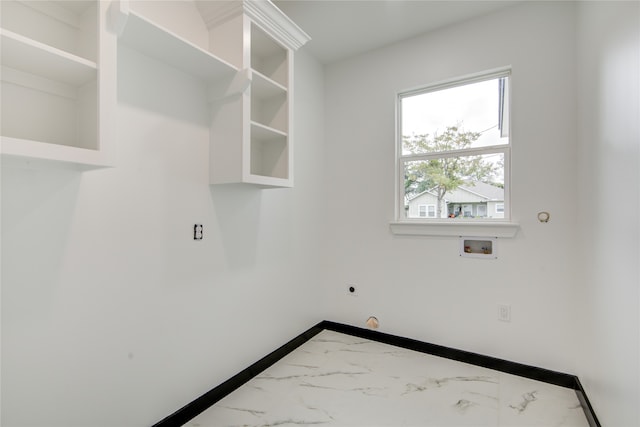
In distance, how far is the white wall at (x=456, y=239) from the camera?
2.02 m

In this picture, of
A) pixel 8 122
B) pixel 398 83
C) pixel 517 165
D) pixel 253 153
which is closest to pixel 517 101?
pixel 517 165

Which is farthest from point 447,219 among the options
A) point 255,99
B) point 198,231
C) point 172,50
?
point 172,50

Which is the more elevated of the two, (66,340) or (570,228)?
(570,228)

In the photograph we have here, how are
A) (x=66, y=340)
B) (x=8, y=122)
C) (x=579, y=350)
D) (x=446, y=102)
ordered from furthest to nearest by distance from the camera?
(x=446, y=102)
(x=579, y=350)
(x=66, y=340)
(x=8, y=122)

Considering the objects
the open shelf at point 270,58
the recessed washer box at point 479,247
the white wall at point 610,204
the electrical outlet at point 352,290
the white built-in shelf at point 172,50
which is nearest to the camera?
the white wall at point 610,204

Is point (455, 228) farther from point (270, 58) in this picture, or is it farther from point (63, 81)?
point (63, 81)

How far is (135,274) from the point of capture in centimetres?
146

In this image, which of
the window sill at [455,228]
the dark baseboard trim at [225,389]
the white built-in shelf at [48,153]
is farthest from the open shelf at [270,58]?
the dark baseboard trim at [225,389]

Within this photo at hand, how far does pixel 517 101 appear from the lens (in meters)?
2.15

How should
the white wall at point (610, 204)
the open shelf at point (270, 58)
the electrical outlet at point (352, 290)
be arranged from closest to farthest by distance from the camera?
the white wall at point (610, 204) → the open shelf at point (270, 58) → the electrical outlet at point (352, 290)

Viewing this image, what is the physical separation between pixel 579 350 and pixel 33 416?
283 centimetres

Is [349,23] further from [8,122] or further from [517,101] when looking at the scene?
[8,122]

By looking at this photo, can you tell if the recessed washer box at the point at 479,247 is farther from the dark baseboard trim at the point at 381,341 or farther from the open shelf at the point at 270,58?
the open shelf at the point at 270,58

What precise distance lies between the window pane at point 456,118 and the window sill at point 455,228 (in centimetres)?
60
